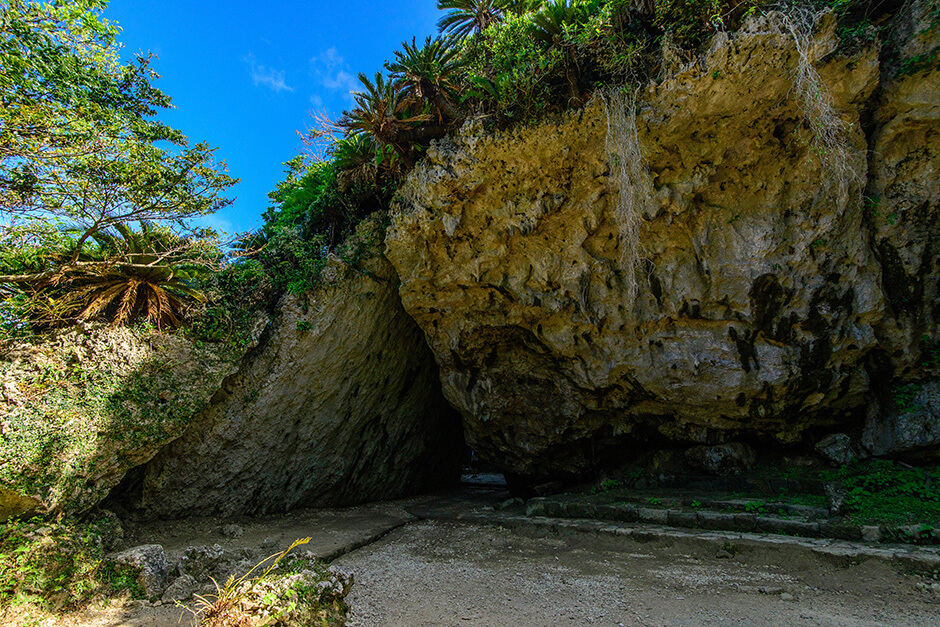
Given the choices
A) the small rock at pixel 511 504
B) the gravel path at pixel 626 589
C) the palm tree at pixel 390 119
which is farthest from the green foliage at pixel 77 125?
the small rock at pixel 511 504

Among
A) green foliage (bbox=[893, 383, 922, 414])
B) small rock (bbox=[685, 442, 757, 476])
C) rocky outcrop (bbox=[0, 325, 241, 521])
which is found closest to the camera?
rocky outcrop (bbox=[0, 325, 241, 521])

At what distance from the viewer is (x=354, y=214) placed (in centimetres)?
913

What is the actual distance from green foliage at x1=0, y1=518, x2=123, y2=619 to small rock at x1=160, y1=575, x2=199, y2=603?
0.46m

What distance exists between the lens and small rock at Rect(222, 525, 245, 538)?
271 inches

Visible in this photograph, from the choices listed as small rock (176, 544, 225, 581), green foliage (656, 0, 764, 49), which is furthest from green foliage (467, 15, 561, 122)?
small rock (176, 544, 225, 581)

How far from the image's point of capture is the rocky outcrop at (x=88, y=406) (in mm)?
4938

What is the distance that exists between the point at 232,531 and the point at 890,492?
10.9 meters

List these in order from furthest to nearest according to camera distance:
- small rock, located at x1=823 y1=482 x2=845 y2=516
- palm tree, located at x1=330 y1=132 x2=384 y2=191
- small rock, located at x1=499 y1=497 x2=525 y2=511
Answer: small rock, located at x1=499 y1=497 x2=525 y2=511 → palm tree, located at x1=330 y1=132 x2=384 y2=191 → small rock, located at x1=823 y1=482 x2=845 y2=516

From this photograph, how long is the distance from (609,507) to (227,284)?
860cm

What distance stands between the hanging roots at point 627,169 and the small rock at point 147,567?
7947mm

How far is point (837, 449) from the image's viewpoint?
7.01m

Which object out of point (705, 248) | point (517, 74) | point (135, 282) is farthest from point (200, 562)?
point (705, 248)

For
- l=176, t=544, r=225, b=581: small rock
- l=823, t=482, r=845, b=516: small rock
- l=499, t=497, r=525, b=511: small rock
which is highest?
l=823, t=482, r=845, b=516: small rock

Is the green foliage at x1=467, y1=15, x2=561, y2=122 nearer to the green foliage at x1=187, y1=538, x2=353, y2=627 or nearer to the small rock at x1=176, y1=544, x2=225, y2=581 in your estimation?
the green foliage at x1=187, y1=538, x2=353, y2=627
